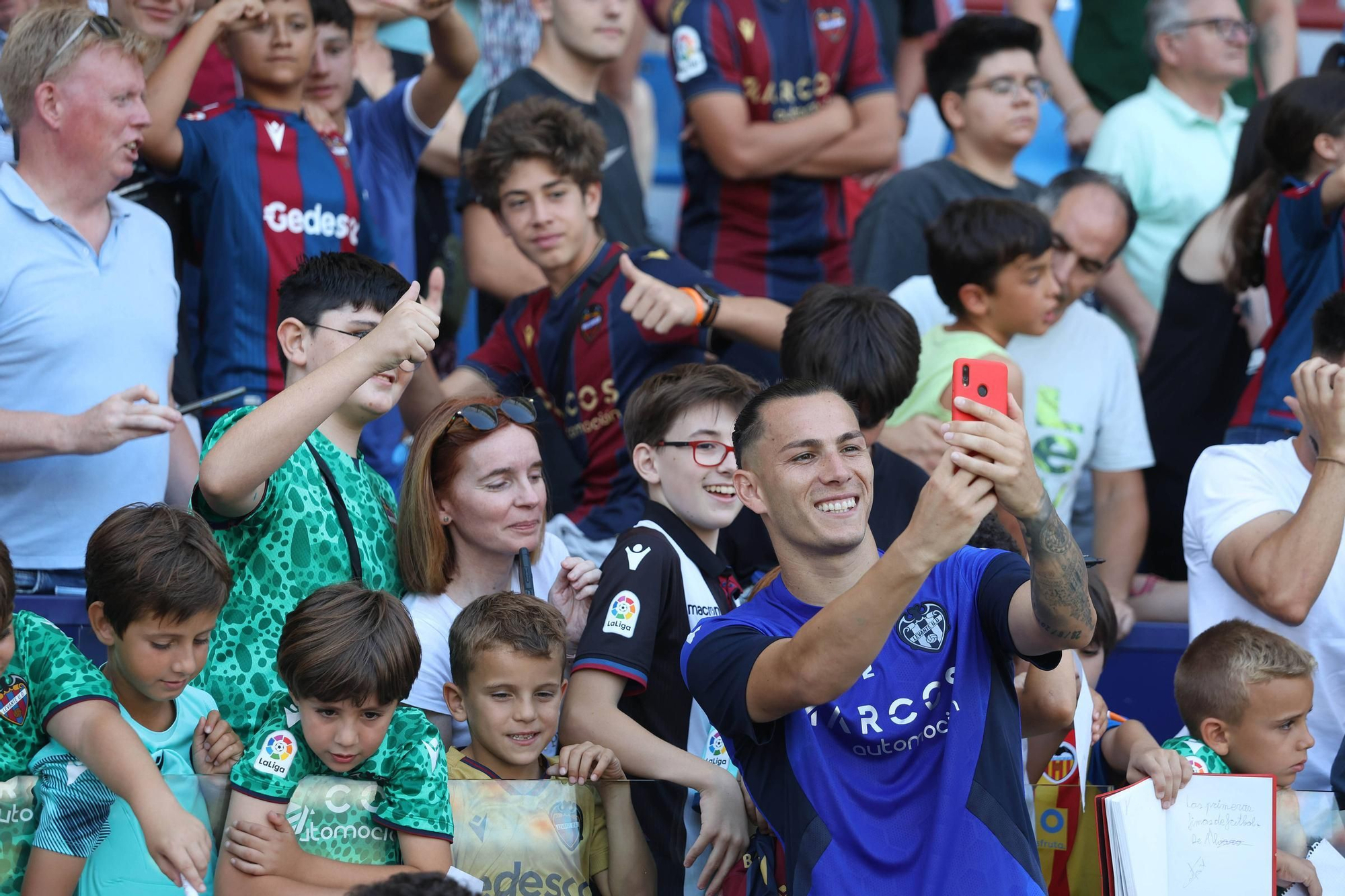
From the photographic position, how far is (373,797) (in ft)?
10.2

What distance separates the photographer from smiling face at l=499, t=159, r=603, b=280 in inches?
191

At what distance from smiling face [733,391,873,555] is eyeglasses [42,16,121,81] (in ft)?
8.00

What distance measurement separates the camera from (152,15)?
16.8ft

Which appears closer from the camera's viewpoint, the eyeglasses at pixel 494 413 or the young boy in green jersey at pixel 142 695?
the young boy in green jersey at pixel 142 695

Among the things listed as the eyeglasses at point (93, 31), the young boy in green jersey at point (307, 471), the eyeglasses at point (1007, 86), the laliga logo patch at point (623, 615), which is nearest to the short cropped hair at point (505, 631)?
the laliga logo patch at point (623, 615)

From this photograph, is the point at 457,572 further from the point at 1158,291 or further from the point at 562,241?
the point at 1158,291

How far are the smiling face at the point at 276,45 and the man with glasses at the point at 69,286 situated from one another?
0.70 meters

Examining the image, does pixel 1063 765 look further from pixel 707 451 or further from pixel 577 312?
pixel 577 312

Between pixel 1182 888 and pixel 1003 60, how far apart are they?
12.9 feet

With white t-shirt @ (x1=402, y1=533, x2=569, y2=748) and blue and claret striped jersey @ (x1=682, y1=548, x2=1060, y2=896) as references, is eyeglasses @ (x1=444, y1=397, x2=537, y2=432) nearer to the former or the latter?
white t-shirt @ (x1=402, y1=533, x2=569, y2=748)

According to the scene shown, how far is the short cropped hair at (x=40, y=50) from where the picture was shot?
168 inches

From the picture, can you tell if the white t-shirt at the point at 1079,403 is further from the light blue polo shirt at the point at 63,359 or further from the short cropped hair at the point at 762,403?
the light blue polo shirt at the point at 63,359

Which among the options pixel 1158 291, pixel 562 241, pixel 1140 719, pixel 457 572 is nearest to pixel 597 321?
pixel 562 241

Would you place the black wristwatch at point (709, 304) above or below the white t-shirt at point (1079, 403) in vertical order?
above
